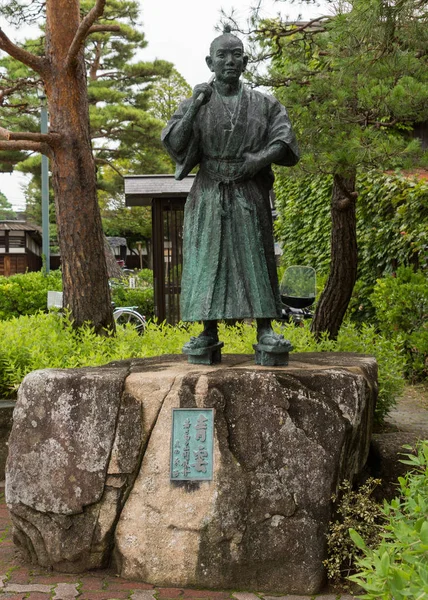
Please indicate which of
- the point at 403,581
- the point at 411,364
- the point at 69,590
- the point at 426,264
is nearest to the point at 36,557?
the point at 69,590

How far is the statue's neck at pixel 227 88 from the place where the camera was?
4344 millimetres

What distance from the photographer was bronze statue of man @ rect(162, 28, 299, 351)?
14.0ft

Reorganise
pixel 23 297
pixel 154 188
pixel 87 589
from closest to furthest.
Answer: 1. pixel 87 589
2. pixel 154 188
3. pixel 23 297

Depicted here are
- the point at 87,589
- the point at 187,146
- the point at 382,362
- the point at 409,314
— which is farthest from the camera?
the point at 409,314

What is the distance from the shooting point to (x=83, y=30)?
7020mm

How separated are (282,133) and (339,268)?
342 centimetres

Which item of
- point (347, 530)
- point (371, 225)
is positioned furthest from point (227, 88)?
point (371, 225)

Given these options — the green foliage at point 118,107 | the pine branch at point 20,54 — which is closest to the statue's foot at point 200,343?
the pine branch at point 20,54

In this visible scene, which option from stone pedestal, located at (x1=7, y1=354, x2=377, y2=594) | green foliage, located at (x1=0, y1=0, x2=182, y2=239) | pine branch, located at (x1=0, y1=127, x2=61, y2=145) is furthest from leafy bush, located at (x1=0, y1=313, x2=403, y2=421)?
green foliage, located at (x1=0, y1=0, x2=182, y2=239)

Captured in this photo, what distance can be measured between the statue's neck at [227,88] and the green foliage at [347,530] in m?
2.30

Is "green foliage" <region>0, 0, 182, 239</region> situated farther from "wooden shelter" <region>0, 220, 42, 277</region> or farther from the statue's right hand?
Answer: the statue's right hand

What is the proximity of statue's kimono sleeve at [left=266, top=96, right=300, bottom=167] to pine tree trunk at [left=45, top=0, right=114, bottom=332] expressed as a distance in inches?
140

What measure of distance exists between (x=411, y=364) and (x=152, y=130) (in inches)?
581

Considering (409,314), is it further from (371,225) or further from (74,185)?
(74,185)
